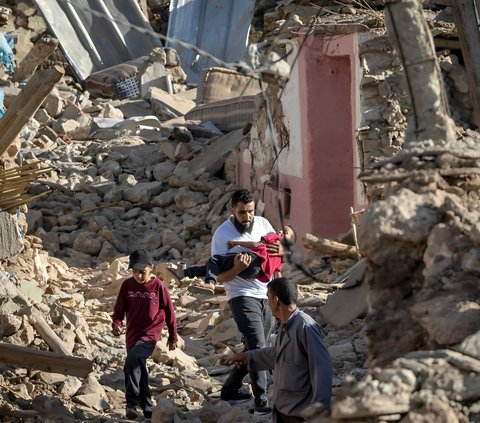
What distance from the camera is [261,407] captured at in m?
7.80

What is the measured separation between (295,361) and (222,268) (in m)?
1.81

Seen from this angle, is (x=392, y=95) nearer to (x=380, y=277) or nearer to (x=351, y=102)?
(x=351, y=102)

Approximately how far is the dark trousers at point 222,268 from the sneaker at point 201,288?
16.0ft

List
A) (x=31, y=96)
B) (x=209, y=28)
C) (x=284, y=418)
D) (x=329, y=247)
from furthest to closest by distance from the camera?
(x=209, y=28)
(x=329, y=247)
(x=31, y=96)
(x=284, y=418)

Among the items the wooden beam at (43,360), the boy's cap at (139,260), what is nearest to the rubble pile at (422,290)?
the boy's cap at (139,260)

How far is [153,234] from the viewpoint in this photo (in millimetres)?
16812

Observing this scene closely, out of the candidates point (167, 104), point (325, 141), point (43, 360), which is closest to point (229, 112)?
point (167, 104)

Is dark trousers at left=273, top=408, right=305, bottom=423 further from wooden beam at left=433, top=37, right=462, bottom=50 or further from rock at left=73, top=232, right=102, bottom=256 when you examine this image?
rock at left=73, top=232, right=102, bottom=256

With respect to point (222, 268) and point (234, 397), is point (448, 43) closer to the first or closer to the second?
point (222, 268)

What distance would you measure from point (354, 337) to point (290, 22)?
484 centimetres

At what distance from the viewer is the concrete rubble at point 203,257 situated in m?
4.32

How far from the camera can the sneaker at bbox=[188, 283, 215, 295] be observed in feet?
41.8

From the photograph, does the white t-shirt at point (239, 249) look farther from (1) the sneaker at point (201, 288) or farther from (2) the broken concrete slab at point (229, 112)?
(2) the broken concrete slab at point (229, 112)

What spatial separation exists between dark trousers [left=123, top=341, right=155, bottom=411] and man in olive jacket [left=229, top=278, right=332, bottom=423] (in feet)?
6.80
